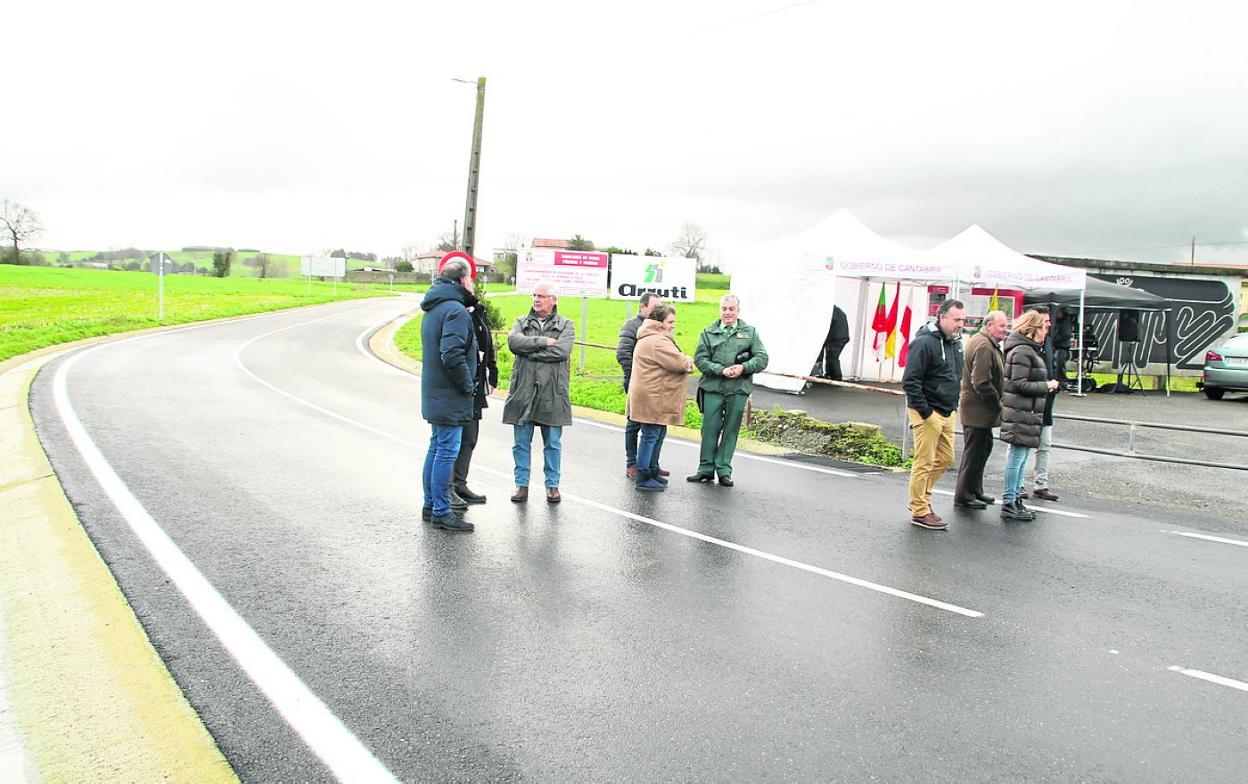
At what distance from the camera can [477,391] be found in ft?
23.7

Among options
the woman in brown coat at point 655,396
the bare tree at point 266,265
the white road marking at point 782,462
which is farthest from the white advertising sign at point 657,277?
the bare tree at point 266,265

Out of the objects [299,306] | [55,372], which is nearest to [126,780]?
[55,372]

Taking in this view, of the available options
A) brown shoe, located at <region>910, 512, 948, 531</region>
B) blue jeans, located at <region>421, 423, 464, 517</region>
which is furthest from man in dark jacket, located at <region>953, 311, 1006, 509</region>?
blue jeans, located at <region>421, 423, 464, 517</region>

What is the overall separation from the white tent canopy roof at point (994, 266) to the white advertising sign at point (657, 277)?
17.5 feet

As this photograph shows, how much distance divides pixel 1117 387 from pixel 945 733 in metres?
20.2

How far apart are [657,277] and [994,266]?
23.6ft

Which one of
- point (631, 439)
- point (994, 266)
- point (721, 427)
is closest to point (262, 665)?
point (631, 439)

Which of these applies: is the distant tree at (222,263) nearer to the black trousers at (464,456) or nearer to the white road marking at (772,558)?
the white road marking at (772,558)

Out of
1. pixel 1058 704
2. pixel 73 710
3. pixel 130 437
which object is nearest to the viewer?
pixel 73 710

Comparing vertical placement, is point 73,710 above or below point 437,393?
below

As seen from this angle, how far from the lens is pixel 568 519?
7.14 meters

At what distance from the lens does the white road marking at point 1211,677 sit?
4.34 m

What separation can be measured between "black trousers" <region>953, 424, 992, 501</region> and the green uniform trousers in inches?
84.6

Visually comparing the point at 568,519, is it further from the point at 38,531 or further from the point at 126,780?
the point at 126,780
